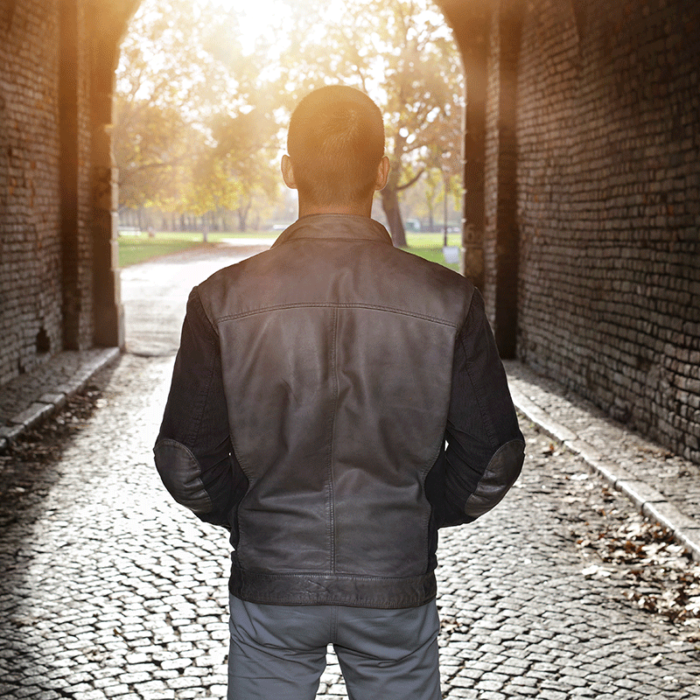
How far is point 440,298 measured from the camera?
5.70 ft

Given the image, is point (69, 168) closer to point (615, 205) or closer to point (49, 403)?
point (49, 403)

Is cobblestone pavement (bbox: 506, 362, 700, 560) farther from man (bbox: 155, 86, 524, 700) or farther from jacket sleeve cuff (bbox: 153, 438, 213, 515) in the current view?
jacket sleeve cuff (bbox: 153, 438, 213, 515)

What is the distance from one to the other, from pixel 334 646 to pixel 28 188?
955cm

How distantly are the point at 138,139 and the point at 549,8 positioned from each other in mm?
27071

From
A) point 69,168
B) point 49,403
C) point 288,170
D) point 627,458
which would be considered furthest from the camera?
point 69,168

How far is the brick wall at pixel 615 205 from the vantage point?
22.7 feet

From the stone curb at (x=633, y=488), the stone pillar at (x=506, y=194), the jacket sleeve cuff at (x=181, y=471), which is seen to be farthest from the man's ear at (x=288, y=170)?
the stone pillar at (x=506, y=194)

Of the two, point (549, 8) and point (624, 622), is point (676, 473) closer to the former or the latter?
point (624, 622)

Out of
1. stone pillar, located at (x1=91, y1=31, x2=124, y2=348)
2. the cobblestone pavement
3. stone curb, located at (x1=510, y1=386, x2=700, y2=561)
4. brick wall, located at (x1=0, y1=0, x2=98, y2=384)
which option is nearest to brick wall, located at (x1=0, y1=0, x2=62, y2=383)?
brick wall, located at (x1=0, y1=0, x2=98, y2=384)

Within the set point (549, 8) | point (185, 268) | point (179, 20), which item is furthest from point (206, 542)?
point (179, 20)

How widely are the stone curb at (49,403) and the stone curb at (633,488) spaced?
14.1ft

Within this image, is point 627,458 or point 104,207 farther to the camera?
point 104,207

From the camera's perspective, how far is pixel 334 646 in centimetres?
173

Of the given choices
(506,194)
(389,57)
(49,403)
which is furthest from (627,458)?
(389,57)
